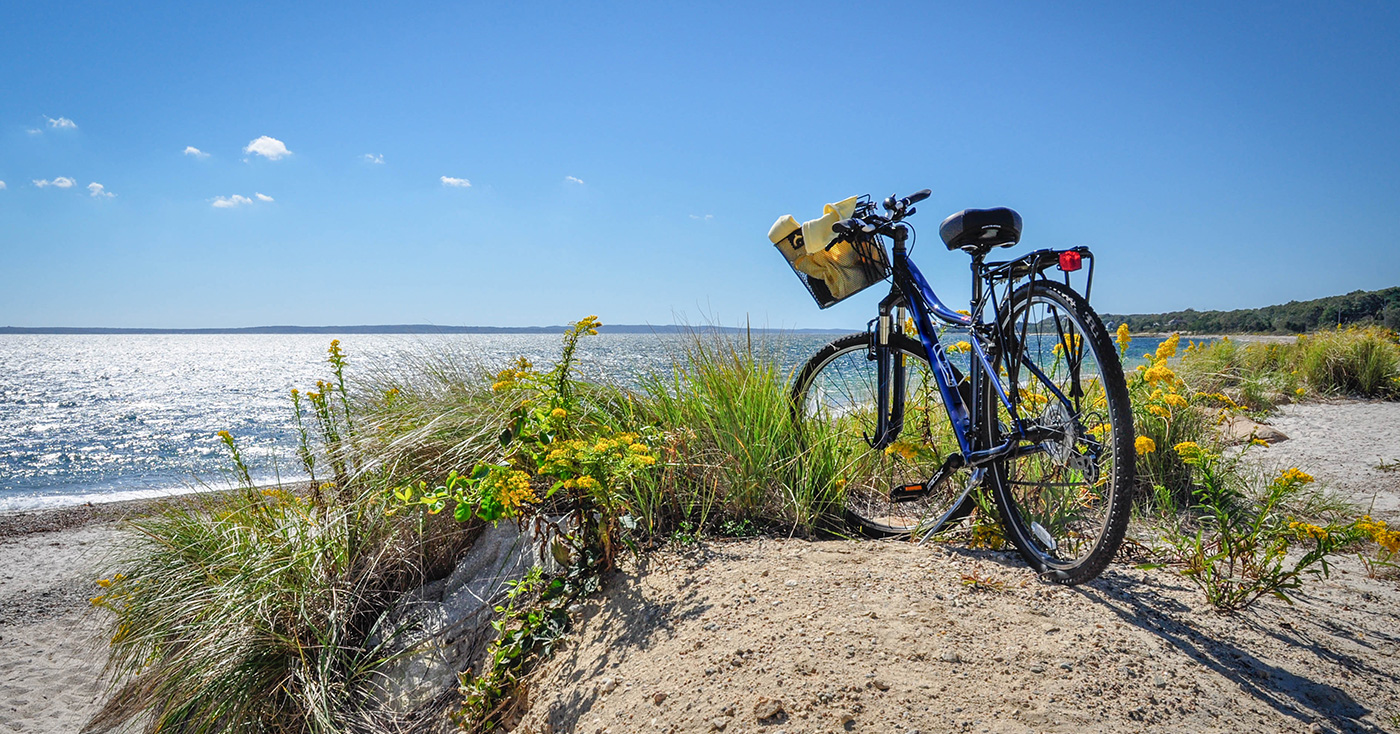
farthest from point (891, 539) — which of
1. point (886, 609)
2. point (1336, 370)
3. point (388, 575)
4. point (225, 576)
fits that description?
point (1336, 370)

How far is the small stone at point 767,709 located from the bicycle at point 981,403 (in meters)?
1.23

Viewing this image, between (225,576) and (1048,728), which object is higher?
(1048,728)

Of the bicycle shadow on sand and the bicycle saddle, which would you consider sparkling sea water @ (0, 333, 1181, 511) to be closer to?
the bicycle saddle

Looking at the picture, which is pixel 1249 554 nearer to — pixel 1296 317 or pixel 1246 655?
pixel 1246 655

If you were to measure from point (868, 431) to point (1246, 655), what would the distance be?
6.22 feet

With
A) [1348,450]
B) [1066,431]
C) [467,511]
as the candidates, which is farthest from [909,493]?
[1348,450]

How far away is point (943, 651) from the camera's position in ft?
6.17

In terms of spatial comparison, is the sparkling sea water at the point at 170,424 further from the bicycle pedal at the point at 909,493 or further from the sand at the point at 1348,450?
the sand at the point at 1348,450

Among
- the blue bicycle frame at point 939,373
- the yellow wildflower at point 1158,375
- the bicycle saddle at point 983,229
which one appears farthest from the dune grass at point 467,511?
the bicycle saddle at point 983,229

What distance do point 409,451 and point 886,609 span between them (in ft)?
8.99

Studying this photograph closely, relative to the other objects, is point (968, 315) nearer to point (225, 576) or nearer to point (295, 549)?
point (295, 549)

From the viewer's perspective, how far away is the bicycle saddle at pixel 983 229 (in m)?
2.62

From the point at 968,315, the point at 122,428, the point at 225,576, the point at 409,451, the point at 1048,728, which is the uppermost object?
the point at 968,315

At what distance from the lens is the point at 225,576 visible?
→ 3531 millimetres
